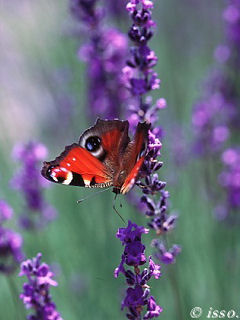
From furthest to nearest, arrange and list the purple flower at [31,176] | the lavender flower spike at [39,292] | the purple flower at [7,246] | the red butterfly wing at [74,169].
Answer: the purple flower at [31,176] < the purple flower at [7,246] < the red butterfly wing at [74,169] < the lavender flower spike at [39,292]

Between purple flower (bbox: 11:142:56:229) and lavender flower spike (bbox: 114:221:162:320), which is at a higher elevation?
purple flower (bbox: 11:142:56:229)

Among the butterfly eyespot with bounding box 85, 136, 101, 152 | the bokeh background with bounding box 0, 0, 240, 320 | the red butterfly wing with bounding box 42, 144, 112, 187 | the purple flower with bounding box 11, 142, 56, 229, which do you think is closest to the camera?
the red butterfly wing with bounding box 42, 144, 112, 187

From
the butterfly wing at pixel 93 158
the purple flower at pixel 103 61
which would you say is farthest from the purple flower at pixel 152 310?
the purple flower at pixel 103 61

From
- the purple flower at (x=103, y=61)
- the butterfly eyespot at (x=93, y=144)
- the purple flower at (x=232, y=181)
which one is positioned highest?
the purple flower at (x=103, y=61)

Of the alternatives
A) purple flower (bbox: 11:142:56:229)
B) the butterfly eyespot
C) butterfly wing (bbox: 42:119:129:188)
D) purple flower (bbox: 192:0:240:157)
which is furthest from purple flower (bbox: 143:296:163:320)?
purple flower (bbox: 192:0:240:157)

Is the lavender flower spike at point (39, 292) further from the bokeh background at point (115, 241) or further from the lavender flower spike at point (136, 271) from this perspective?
the bokeh background at point (115, 241)

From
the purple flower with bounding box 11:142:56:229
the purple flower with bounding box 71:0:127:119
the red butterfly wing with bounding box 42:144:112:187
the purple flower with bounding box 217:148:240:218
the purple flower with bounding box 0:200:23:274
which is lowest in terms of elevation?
the purple flower with bounding box 0:200:23:274

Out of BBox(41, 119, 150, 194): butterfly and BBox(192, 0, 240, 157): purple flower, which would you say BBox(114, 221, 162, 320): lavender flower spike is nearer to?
BBox(41, 119, 150, 194): butterfly

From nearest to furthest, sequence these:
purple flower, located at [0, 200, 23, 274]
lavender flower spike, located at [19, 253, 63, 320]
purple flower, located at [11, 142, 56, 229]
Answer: lavender flower spike, located at [19, 253, 63, 320] → purple flower, located at [0, 200, 23, 274] → purple flower, located at [11, 142, 56, 229]

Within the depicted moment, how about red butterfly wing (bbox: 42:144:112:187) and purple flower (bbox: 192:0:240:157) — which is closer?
red butterfly wing (bbox: 42:144:112:187)
